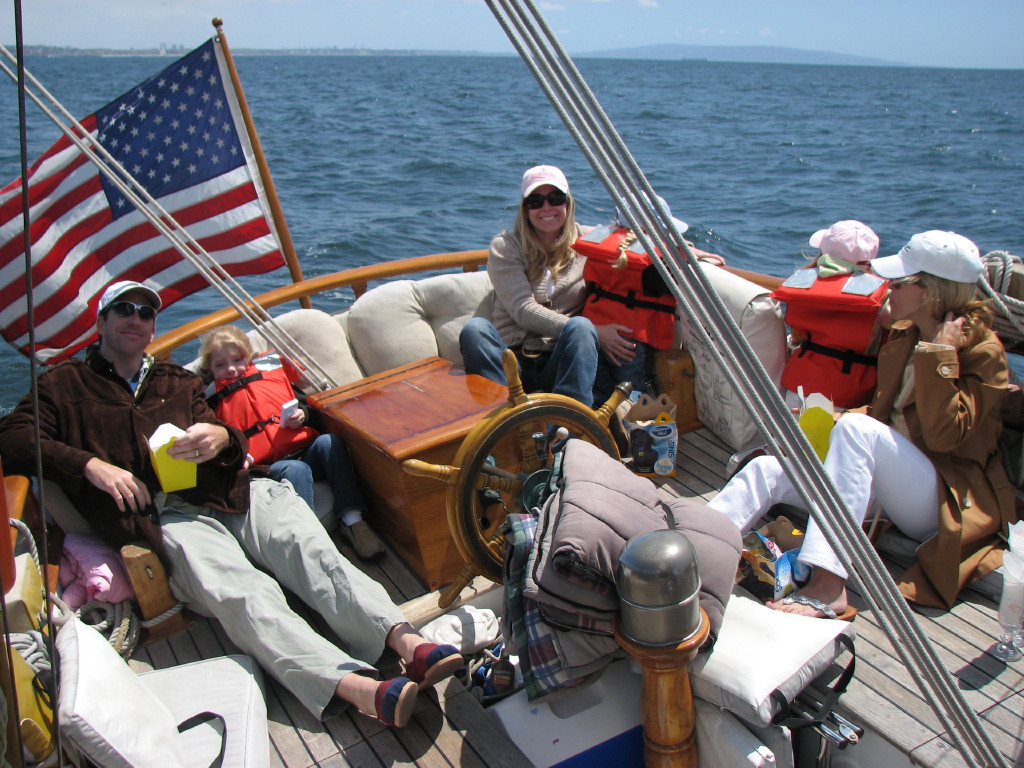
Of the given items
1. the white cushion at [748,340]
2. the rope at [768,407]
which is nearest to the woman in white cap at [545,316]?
the white cushion at [748,340]

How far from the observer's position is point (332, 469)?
9.91 feet

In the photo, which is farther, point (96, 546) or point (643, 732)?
point (96, 546)

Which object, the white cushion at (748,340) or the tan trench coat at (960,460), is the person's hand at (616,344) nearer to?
the white cushion at (748,340)

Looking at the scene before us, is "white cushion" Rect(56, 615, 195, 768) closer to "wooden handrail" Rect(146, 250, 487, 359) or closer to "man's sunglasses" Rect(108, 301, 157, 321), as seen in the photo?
"man's sunglasses" Rect(108, 301, 157, 321)

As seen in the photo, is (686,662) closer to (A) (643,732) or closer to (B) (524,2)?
(A) (643,732)

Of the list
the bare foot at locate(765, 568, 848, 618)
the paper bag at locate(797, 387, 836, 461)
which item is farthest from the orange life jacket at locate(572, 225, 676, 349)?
the bare foot at locate(765, 568, 848, 618)

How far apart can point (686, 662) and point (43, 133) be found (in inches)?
879

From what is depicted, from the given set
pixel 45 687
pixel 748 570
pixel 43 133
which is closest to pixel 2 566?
pixel 45 687

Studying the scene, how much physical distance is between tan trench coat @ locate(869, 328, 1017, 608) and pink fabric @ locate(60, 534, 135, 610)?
90.6 inches

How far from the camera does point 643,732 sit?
1.97 meters

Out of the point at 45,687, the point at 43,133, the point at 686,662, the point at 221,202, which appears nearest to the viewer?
the point at 686,662

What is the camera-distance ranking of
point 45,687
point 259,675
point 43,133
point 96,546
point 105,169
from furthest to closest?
1. point 43,133
2. point 105,169
3. point 96,546
4. point 259,675
5. point 45,687

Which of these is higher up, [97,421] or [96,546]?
[97,421]

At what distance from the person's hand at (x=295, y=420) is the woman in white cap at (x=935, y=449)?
1709 mm
